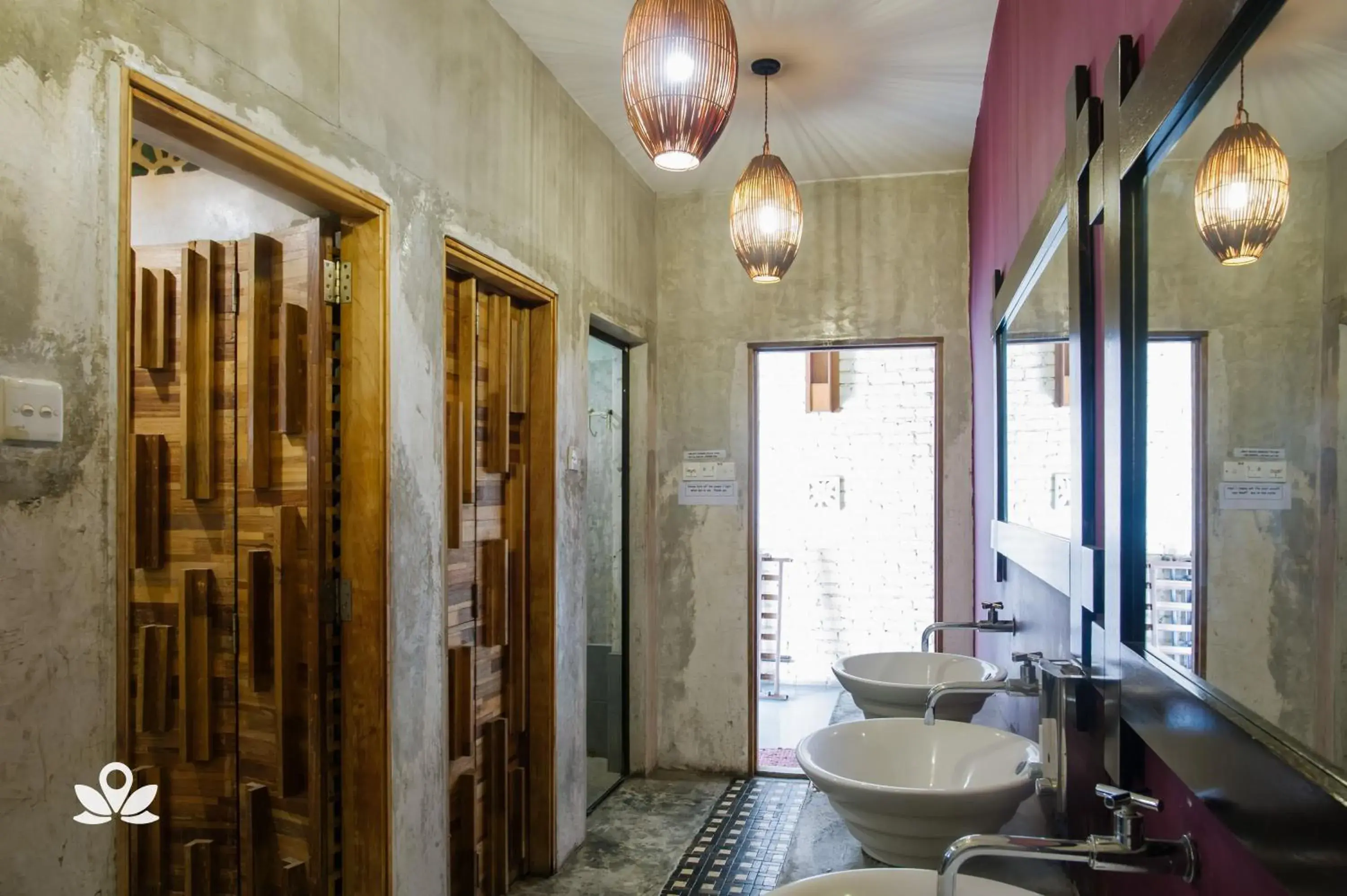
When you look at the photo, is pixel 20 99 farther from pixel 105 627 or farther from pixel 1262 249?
pixel 1262 249

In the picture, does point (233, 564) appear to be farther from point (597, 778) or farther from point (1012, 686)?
point (597, 778)

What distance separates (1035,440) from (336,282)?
1531 millimetres

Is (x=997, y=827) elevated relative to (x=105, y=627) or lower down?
lower down

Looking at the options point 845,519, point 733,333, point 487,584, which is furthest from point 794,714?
point 487,584

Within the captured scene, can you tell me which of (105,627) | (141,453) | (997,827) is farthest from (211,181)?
(997,827)

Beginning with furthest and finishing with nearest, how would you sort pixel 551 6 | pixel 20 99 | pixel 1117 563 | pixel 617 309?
pixel 617 309 → pixel 551 6 → pixel 20 99 → pixel 1117 563

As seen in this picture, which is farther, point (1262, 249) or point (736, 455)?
point (736, 455)

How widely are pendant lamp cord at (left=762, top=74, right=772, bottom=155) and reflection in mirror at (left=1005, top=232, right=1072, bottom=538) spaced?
1.00m

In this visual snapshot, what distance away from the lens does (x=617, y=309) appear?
11.9 feet

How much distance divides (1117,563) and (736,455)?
10.0ft

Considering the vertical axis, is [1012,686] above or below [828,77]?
below

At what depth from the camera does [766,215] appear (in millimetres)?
2732

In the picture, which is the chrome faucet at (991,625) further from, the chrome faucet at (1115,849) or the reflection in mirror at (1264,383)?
the reflection in mirror at (1264,383)

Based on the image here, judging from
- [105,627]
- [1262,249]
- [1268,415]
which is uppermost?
[1262,249]
